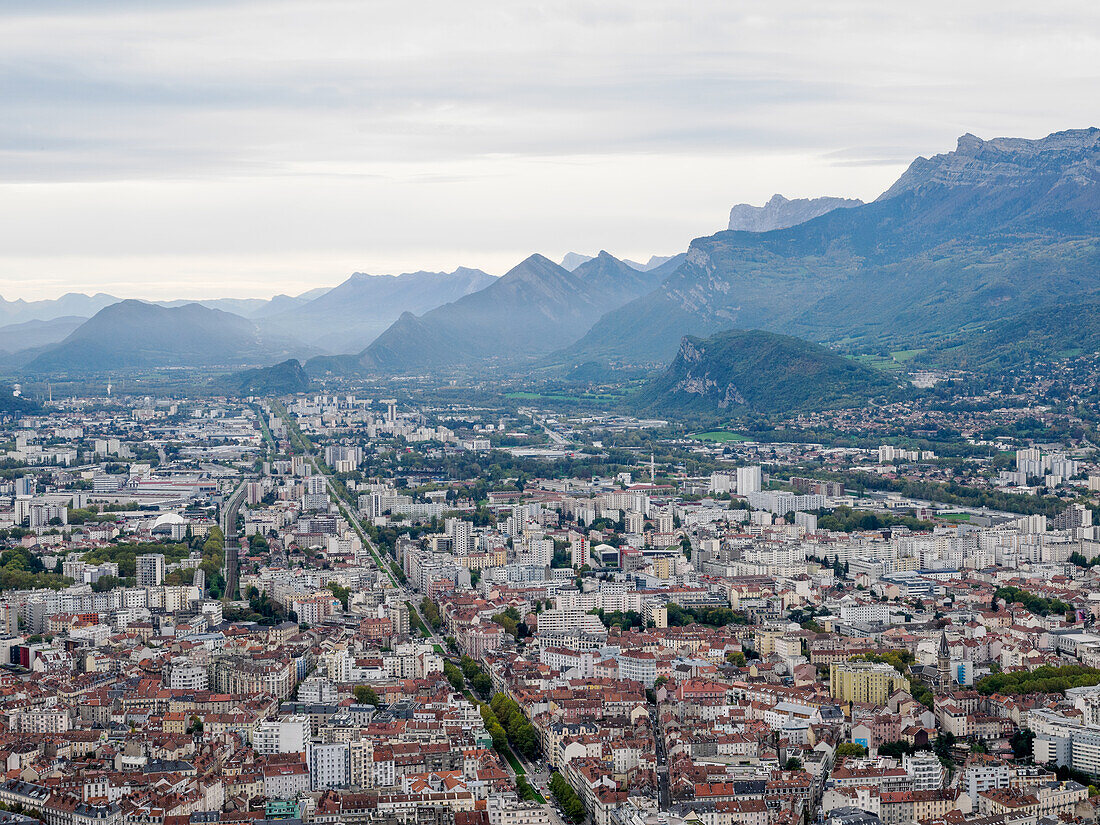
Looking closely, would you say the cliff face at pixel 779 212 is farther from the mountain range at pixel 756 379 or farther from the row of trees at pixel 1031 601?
the row of trees at pixel 1031 601

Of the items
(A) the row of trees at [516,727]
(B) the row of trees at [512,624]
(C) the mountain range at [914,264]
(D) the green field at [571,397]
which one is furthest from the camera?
(C) the mountain range at [914,264]

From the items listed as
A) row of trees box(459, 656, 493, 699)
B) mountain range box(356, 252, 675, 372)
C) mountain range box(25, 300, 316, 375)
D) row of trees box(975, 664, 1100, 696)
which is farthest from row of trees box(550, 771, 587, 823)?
mountain range box(25, 300, 316, 375)

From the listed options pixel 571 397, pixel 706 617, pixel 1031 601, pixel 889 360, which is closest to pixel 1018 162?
pixel 889 360

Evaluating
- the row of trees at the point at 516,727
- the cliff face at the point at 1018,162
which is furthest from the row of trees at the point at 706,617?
the cliff face at the point at 1018,162

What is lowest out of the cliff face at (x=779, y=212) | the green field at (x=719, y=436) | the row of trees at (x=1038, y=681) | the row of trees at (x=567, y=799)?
the row of trees at (x=567, y=799)

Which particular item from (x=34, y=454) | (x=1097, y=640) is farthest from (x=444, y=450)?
(x=1097, y=640)

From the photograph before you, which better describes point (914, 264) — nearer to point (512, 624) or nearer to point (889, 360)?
point (889, 360)

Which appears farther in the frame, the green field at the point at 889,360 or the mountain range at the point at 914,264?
the mountain range at the point at 914,264

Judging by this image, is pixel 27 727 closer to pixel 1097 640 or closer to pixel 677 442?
pixel 1097 640
